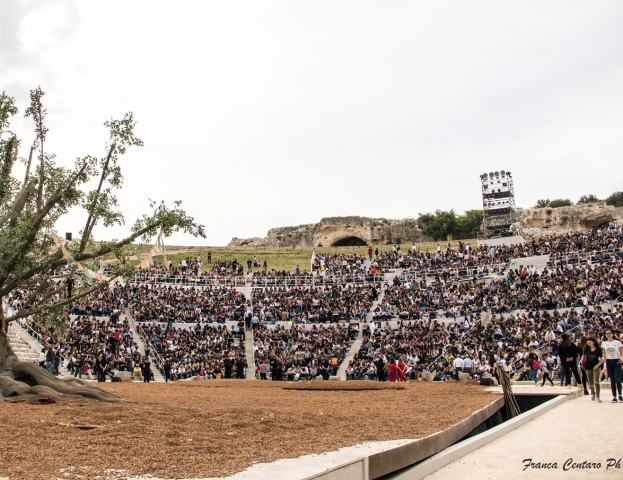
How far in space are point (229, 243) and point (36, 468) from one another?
70259mm

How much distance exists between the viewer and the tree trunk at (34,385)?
12.5 meters

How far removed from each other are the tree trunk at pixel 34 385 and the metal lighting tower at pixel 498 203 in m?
44.7

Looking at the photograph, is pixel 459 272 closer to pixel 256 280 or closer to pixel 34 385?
pixel 256 280

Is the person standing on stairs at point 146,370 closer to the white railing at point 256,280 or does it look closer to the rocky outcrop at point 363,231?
the white railing at point 256,280

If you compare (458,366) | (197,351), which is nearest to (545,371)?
(458,366)

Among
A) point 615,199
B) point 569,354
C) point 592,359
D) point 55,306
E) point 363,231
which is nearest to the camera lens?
point 592,359

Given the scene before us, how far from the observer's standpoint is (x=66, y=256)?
48.2ft

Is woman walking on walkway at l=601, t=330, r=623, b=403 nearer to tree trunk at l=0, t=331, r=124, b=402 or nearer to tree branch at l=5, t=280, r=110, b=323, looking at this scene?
tree trunk at l=0, t=331, r=124, b=402

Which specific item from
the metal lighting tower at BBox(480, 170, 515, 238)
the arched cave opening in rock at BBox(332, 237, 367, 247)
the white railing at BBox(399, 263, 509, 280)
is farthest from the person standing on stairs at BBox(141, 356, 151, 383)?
the arched cave opening in rock at BBox(332, 237, 367, 247)

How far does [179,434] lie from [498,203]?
161ft

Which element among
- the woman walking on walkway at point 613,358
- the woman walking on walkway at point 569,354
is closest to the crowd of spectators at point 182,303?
the woman walking on walkway at point 569,354

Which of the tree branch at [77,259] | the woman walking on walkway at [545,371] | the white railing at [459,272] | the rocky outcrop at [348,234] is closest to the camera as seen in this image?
the tree branch at [77,259]

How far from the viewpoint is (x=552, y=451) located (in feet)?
26.4

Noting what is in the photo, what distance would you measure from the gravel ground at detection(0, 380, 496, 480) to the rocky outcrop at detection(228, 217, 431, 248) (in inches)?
2314
